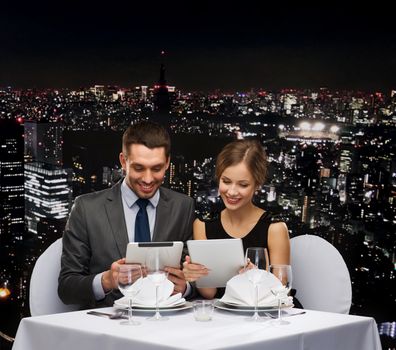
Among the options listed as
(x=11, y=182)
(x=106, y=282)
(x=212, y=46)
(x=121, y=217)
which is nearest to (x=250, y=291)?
(x=106, y=282)

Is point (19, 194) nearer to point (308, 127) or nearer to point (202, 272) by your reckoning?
point (308, 127)

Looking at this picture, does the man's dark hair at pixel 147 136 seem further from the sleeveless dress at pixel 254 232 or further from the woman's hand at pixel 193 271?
the woman's hand at pixel 193 271

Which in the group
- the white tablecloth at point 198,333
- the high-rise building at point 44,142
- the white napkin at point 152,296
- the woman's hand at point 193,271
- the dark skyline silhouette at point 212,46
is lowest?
the white tablecloth at point 198,333

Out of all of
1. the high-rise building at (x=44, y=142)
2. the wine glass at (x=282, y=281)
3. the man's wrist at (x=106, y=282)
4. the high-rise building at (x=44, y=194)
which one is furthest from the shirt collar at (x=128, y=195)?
the high-rise building at (x=44, y=142)

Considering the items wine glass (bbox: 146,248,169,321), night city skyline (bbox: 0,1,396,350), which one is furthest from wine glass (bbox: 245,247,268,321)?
night city skyline (bbox: 0,1,396,350)

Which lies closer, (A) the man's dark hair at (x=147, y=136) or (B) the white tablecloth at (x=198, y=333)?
(B) the white tablecloth at (x=198, y=333)

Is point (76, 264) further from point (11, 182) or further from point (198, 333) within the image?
point (11, 182)

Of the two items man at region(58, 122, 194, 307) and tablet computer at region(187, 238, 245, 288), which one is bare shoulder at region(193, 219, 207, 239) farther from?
tablet computer at region(187, 238, 245, 288)

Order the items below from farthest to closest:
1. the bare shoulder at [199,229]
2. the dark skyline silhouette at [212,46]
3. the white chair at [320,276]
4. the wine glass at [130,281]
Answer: the dark skyline silhouette at [212,46], the bare shoulder at [199,229], the white chair at [320,276], the wine glass at [130,281]

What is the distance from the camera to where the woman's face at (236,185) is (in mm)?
2535

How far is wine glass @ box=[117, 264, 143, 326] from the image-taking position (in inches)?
74.0

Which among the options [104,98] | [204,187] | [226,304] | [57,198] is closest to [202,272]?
[226,304]

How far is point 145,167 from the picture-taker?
248 centimetres

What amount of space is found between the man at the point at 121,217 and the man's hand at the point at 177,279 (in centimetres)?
34
